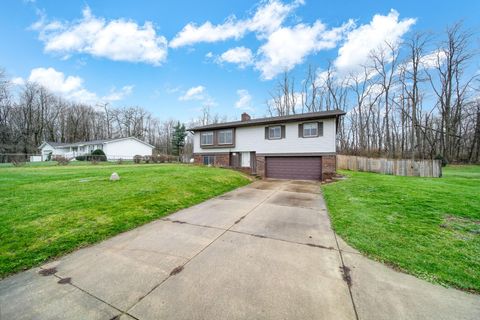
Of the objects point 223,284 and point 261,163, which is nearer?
point 223,284

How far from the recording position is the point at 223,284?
2539mm

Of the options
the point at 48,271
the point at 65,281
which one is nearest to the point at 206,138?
the point at 48,271

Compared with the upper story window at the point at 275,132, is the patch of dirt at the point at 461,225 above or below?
below

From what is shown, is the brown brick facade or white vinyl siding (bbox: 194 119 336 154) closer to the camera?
the brown brick facade

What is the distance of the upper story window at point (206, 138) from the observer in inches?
706

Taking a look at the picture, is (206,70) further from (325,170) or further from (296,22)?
(325,170)

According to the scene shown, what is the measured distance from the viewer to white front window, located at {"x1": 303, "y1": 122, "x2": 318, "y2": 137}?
13.4m

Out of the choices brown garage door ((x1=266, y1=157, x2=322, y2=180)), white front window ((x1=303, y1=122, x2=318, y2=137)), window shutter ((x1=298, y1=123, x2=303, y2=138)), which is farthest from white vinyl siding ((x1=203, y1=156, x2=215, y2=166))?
white front window ((x1=303, y1=122, x2=318, y2=137))

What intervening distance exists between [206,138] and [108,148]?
21844 millimetres

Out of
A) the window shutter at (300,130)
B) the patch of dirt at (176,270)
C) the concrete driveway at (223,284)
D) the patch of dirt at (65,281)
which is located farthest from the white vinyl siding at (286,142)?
the patch of dirt at (65,281)

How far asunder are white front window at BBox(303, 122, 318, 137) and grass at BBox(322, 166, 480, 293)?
22.5 feet

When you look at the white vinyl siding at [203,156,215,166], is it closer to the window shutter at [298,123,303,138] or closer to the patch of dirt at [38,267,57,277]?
the window shutter at [298,123,303,138]

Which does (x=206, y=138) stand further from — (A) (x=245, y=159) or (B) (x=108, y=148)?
(B) (x=108, y=148)

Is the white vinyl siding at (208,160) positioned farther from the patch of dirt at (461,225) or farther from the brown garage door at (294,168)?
the patch of dirt at (461,225)
